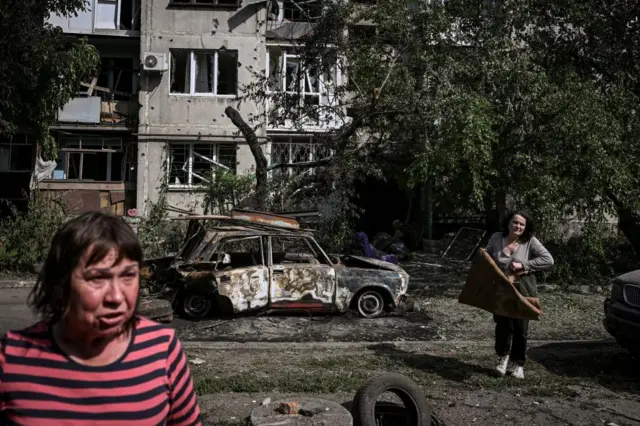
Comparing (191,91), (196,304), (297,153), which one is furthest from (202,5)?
(196,304)

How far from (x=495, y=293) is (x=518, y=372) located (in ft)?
3.11

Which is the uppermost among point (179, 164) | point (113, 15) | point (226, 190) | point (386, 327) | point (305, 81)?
point (113, 15)

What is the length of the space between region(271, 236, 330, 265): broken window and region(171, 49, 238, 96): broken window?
13501 mm

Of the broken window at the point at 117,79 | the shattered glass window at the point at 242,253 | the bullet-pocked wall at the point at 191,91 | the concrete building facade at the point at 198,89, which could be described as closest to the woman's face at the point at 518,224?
the shattered glass window at the point at 242,253

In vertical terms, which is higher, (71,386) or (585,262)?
(71,386)

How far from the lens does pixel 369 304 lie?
32.6 feet

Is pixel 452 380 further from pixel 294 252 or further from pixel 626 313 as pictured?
pixel 294 252

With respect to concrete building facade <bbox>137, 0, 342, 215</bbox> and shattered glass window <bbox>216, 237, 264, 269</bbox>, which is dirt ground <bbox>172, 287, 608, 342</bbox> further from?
concrete building facade <bbox>137, 0, 342, 215</bbox>

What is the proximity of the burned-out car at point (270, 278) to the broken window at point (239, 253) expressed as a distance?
0.02 metres

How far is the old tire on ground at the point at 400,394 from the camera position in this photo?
4777 millimetres

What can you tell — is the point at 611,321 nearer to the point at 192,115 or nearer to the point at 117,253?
the point at 117,253

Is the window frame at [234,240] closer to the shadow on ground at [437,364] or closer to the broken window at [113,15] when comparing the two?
the shadow on ground at [437,364]

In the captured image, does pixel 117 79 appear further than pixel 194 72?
Yes

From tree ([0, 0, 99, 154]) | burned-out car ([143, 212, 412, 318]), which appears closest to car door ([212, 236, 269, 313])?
burned-out car ([143, 212, 412, 318])
